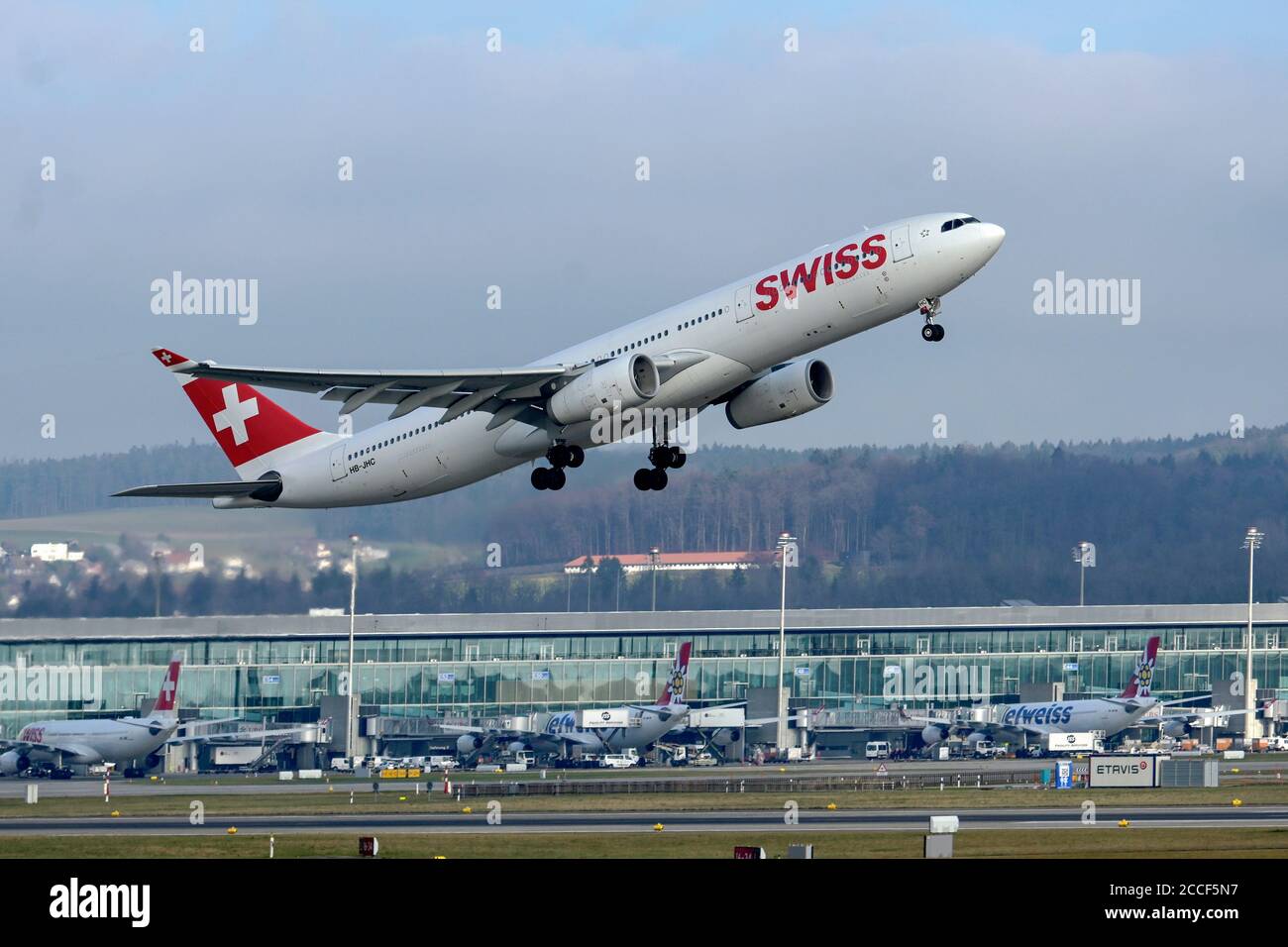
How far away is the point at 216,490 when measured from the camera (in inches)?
A: 1972

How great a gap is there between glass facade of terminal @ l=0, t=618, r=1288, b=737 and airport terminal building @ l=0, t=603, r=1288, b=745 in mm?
87

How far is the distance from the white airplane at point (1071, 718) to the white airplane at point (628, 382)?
5195 centimetres

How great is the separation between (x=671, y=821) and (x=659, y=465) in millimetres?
11212

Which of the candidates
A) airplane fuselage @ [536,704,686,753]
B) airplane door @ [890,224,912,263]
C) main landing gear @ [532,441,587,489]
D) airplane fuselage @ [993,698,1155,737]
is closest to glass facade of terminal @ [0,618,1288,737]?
airplane fuselage @ [536,704,686,753]

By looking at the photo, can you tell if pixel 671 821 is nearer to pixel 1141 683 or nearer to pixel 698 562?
pixel 698 562

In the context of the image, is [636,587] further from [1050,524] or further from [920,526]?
[1050,524]

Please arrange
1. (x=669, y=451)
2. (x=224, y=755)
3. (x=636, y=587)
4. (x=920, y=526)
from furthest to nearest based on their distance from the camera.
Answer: (x=920, y=526) < (x=636, y=587) < (x=224, y=755) < (x=669, y=451)

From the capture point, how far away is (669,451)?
4734cm

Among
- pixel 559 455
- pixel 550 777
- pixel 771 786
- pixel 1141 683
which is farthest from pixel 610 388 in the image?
pixel 1141 683

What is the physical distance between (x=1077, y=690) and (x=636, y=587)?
32420mm

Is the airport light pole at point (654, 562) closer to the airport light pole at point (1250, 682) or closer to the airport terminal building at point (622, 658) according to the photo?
the airport terminal building at point (622, 658)
